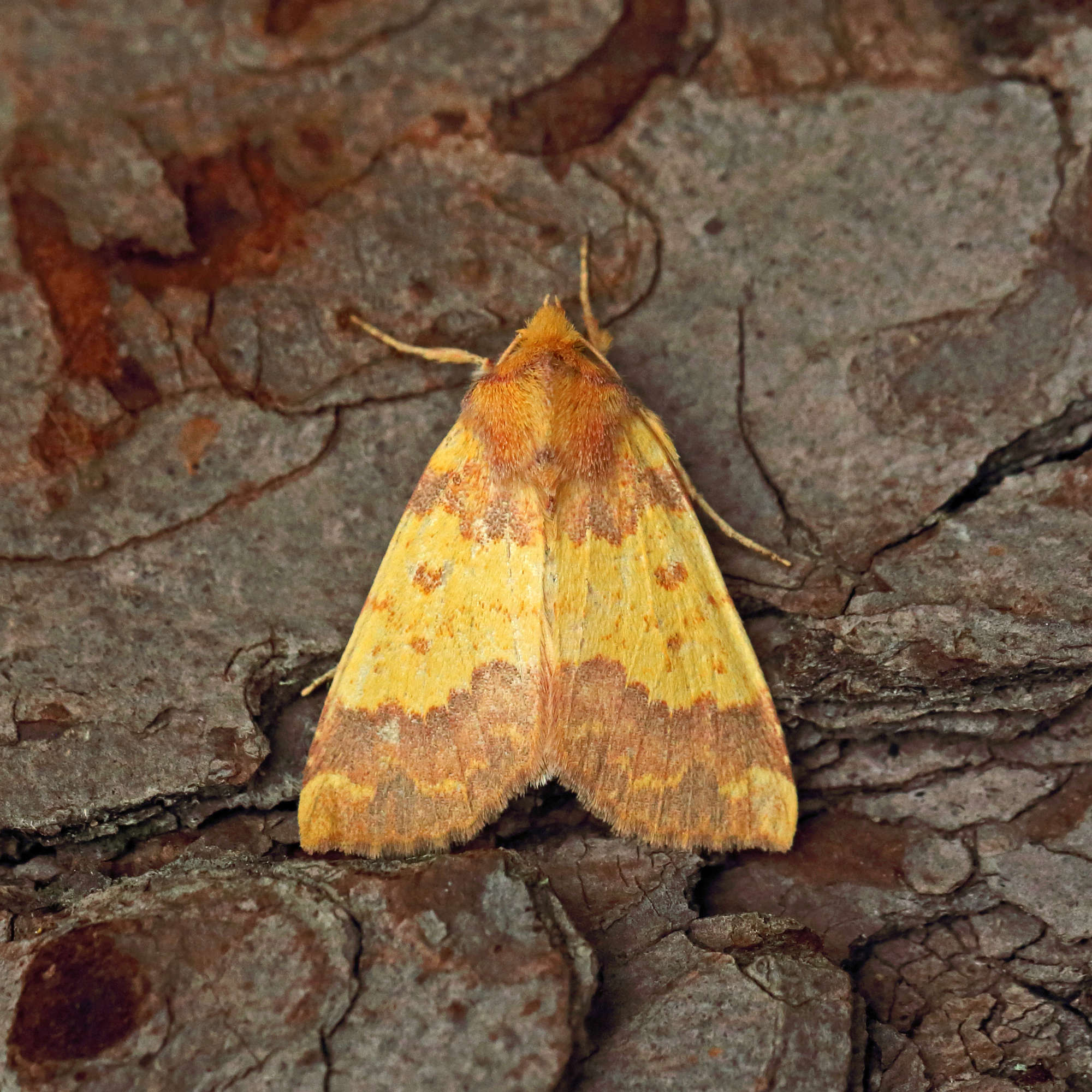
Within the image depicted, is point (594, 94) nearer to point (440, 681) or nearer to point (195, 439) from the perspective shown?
point (195, 439)

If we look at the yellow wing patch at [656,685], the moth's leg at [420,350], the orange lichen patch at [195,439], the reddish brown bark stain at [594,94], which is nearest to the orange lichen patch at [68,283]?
the orange lichen patch at [195,439]

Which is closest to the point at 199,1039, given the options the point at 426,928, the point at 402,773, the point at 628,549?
the point at 426,928

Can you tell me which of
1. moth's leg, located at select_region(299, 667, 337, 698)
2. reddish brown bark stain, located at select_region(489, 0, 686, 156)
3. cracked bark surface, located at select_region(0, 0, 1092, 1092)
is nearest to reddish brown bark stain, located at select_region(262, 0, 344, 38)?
cracked bark surface, located at select_region(0, 0, 1092, 1092)

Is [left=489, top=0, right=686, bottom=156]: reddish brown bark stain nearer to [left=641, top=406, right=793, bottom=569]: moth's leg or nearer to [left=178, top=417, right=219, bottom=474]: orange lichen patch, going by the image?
[left=641, top=406, right=793, bottom=569]: moth's leg

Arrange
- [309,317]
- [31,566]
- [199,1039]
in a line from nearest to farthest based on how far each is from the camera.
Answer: [199,1039], [31,566], [309,317]

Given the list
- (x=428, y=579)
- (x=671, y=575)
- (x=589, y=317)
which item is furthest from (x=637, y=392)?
(x=428, y=579)

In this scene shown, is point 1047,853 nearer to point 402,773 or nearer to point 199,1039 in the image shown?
point 402,773
